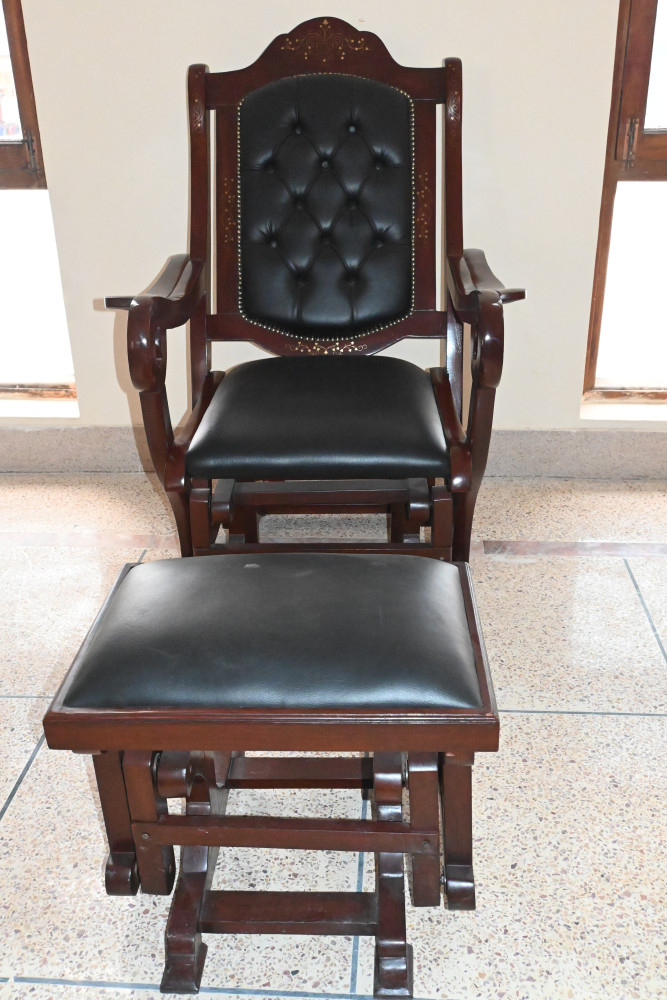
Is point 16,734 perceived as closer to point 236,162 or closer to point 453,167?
point 236,162

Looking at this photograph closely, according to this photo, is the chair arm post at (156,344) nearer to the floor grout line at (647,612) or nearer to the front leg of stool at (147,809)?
the front leg of stool at (147,809)

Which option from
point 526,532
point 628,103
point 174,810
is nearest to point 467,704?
point 174,810

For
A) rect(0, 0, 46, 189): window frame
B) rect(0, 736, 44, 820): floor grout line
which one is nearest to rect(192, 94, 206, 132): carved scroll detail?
rect(0, 0, 46, 189): window frame

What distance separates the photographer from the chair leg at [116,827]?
1.27m

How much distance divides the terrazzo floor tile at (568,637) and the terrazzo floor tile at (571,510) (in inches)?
6.1

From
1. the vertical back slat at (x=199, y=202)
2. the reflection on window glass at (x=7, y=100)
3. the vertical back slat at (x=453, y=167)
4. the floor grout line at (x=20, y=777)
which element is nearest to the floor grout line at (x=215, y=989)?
the floor grout line at (x=20, y=777)

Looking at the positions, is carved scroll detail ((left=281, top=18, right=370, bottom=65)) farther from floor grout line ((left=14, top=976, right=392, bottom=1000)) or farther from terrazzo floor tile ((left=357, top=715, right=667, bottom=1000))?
floor grout line ((left=14, top=976, right=392, bottom=1000))

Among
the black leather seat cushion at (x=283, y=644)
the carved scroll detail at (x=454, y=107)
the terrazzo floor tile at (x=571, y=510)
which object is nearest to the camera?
the black leather seat cushion at (x=283, y=644)

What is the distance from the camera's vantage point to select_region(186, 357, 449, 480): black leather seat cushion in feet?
5.92

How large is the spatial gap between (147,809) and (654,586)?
1.34 metres

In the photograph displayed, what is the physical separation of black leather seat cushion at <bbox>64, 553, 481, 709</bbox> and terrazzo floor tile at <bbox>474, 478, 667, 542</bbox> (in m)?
1.15

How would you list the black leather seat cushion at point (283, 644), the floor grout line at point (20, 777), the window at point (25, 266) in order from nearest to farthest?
the black leather seat cushion at point (283, 644), the floor grout line at point (20, 777), the window at point (25, 266)

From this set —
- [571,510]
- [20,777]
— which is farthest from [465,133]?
[20,777]

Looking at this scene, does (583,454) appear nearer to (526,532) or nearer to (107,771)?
(526,532)
